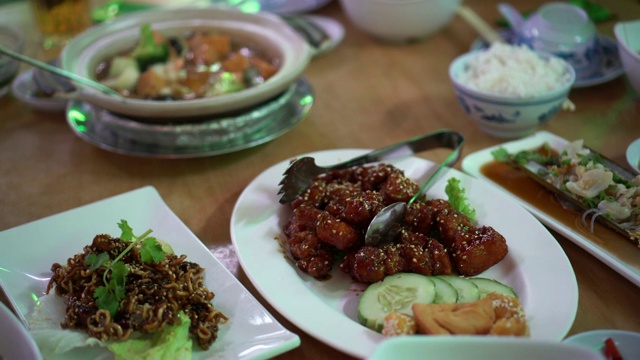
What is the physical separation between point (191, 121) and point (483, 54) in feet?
3.47

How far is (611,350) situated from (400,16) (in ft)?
5.76

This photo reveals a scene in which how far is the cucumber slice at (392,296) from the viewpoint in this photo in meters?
1.18

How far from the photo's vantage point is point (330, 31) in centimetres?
261

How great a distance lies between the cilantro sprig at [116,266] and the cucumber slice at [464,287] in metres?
0.62

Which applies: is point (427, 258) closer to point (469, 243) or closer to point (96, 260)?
point (469, 243)

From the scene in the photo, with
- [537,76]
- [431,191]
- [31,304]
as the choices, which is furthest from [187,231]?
[537,76]

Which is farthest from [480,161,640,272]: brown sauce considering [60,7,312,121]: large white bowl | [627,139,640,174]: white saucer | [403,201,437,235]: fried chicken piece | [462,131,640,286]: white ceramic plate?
[60,7,312,121]: large white bowl

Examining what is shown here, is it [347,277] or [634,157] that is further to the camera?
[634,157]

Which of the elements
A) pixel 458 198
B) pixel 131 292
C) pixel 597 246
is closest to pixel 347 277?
pixel 458 198

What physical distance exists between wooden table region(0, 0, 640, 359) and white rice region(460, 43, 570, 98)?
7.0 inches

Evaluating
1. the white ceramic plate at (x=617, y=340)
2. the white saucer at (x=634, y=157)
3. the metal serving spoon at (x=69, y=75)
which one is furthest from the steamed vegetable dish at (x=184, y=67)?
the white ceramic plate at (x=617, y=340)

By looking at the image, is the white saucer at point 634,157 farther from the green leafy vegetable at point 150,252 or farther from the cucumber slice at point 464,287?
the green leafy vegetable at point 150,252

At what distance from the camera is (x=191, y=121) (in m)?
1.79

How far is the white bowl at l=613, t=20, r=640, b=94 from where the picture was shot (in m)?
1.98
